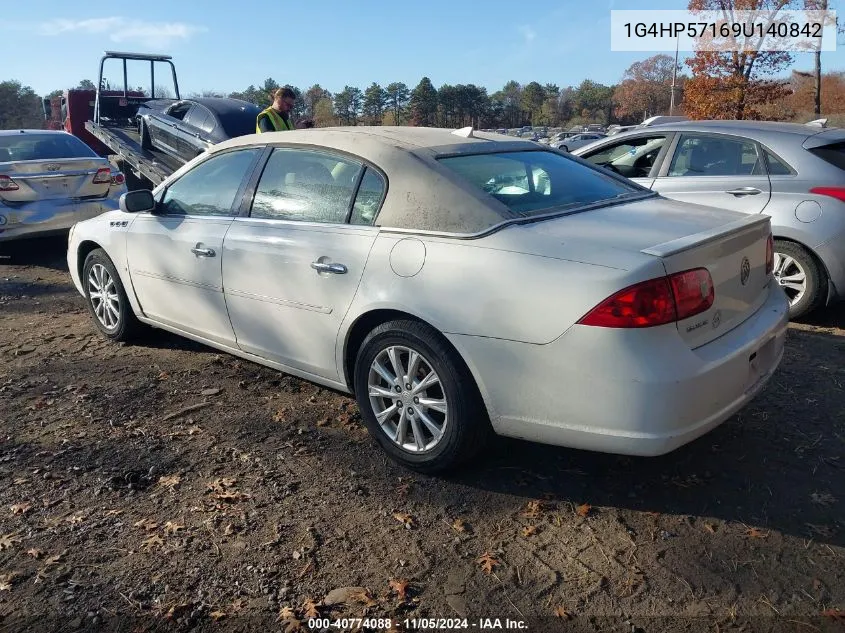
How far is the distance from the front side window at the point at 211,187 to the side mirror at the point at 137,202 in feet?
0.29

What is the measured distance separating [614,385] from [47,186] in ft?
25.9

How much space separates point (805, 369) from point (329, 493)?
3.23 metres

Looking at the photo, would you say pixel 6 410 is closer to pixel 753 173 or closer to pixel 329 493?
pixel 329 493

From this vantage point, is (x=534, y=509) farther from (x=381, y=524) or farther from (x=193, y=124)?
(x=193, y=124)

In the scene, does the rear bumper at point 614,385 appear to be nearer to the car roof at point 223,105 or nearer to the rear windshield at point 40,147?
the car roof at point 223,105

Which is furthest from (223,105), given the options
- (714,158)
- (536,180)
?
(536,180)

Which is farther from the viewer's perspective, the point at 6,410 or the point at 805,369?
the point at 805,369

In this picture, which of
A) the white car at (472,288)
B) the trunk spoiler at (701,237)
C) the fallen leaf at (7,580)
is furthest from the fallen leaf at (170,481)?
the trunk spoiler at (701,237)

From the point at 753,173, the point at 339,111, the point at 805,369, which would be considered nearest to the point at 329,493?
the point at 805,369

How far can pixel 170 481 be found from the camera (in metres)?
3.34

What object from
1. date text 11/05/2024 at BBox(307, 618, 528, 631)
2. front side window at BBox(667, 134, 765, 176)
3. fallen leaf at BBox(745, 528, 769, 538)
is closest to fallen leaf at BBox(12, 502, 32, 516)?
date text 11/05/2024 at BBox(307, 618, 528, 631)

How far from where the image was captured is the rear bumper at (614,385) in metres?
2.65

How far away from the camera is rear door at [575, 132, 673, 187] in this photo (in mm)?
6418

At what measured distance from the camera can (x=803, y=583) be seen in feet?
8.25
